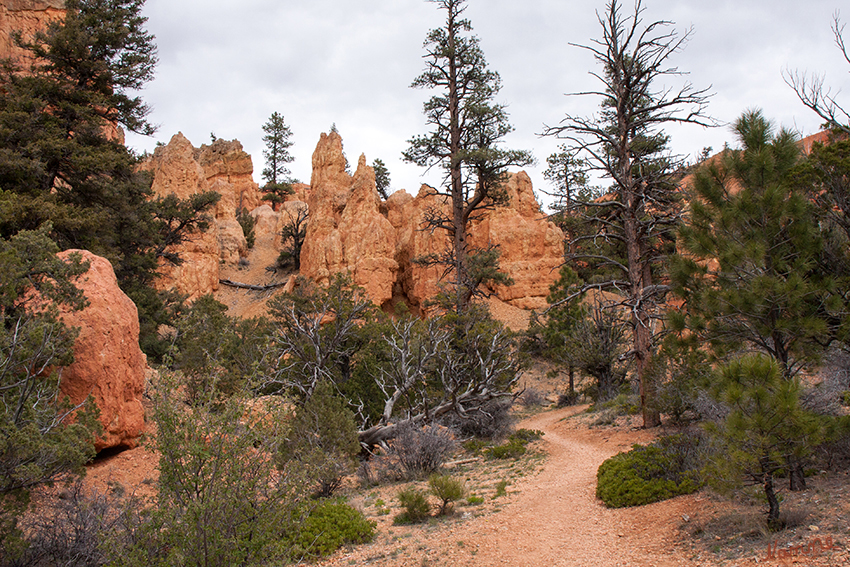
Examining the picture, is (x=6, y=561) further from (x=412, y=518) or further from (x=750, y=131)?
(x=750, y=131)

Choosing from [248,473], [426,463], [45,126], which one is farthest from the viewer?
[45,126]

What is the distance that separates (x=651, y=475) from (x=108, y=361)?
8765mm

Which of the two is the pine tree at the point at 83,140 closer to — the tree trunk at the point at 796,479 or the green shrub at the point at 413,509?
the green shrub at the point at 413,509

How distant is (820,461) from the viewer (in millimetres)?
5566

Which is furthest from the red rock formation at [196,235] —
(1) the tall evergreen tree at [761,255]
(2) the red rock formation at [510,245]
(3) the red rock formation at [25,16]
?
(1) the tall evergreen tree at [761,255]

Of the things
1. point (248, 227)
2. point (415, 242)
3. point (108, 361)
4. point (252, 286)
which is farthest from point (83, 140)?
point (248, 227)

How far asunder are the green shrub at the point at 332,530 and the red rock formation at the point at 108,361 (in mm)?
3772

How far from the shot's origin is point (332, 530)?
6137 millimetres

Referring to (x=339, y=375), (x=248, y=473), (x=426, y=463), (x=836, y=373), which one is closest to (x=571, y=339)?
(x=339, y=375)

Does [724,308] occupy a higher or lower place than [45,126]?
lower

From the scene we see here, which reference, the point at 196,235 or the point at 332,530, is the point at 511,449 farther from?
the point at 196,235

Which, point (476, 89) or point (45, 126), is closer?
point (45, 126)

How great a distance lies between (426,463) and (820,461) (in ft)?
20.9

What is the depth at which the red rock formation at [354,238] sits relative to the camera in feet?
89.1
